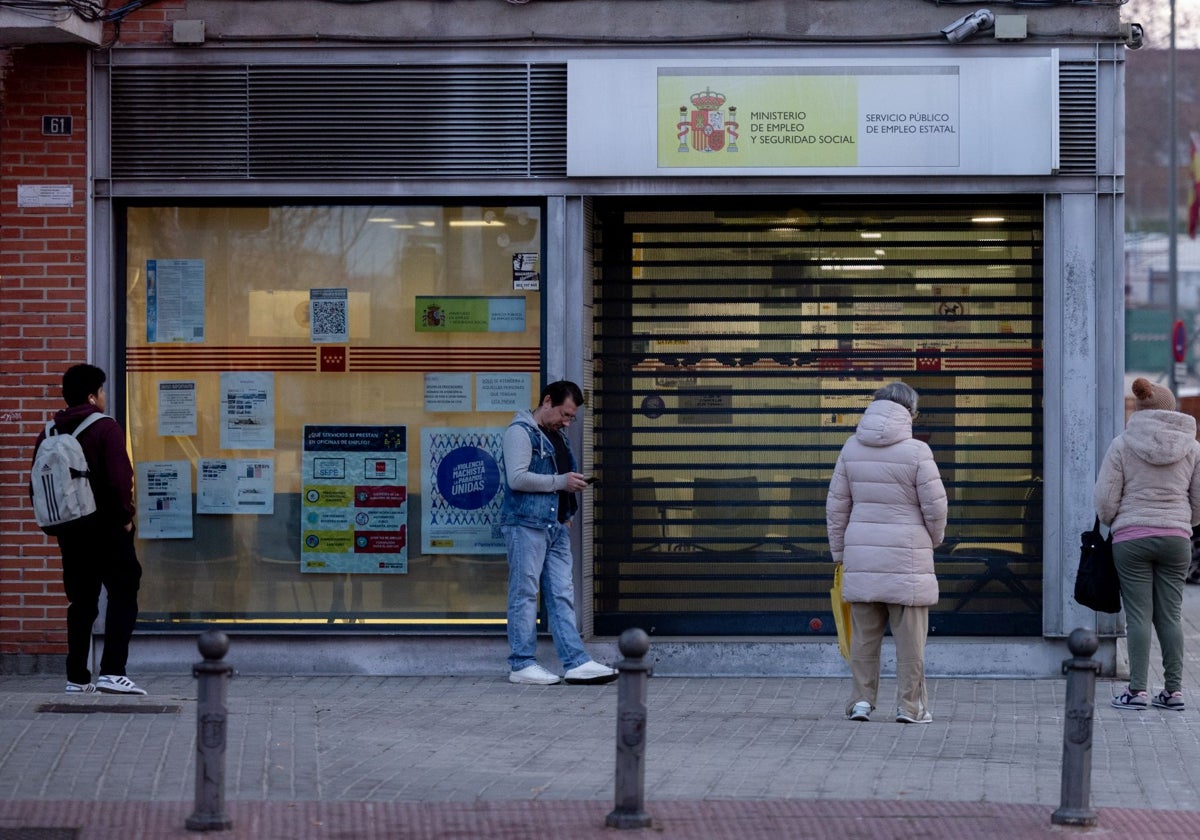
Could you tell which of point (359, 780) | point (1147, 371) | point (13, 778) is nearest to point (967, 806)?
point (359, 780)

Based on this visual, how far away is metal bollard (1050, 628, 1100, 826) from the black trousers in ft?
18.4

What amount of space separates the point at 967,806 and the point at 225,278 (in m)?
6.34

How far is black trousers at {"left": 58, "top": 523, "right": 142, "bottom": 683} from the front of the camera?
9758 millimetres

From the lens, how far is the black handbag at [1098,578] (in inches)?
385

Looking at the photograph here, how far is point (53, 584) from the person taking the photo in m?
10.8

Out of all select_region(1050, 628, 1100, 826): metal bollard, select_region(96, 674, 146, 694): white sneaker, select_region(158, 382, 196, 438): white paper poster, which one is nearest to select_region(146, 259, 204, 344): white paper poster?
select_region(158, 382, 196, 438): white paper poster

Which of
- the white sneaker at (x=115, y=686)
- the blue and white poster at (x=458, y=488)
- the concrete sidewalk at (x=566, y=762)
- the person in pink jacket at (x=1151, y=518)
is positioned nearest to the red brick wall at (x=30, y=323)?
the concrete sidewalk at (x=566, y=762)

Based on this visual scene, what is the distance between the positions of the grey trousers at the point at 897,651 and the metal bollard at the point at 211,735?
3891 mm

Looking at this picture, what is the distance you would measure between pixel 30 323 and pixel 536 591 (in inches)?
146

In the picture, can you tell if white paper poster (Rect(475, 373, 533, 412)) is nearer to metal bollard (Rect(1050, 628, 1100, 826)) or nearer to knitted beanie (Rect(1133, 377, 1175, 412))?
knitted beanie (Rect(1133, 377, 1175, 412))

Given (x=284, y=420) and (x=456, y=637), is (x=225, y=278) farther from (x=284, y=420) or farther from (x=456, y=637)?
(x=456, y=637)

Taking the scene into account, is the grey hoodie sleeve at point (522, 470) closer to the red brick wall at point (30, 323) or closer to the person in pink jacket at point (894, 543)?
the person in pink jacket at point (894, 543)

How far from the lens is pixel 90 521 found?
9672mm

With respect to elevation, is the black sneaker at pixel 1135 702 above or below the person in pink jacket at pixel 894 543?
below
